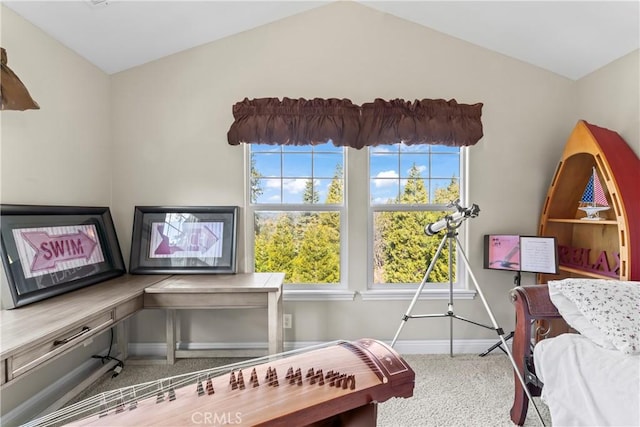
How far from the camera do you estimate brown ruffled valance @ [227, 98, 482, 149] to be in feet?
8.36

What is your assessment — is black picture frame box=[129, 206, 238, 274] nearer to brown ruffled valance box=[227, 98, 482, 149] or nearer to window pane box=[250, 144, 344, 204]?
window pane box=[250, 144, 344, 204]

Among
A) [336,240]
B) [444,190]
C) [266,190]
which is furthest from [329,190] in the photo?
[444,190]

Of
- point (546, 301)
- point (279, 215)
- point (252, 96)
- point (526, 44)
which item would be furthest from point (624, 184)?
point (252, 96)

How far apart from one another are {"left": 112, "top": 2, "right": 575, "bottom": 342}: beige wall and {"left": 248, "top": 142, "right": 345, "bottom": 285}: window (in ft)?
0.47

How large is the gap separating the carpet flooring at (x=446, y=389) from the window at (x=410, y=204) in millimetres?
678

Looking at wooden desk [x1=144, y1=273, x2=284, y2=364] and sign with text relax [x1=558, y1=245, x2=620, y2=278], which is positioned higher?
sign with text relax [x1=558, y1=245, x2=620, y2=278]

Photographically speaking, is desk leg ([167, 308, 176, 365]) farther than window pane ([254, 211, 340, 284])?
No

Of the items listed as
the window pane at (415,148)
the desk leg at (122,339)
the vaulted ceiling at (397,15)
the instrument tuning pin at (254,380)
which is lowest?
the desk leg at (122,339)

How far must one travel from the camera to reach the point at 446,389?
2199 mm

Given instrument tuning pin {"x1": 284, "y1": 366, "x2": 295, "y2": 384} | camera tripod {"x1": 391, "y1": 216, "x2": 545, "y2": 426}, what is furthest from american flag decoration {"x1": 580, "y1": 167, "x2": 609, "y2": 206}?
instrument tuning pin {"x1": 284, "y1": 366, "x2": 295, "y2": 384}

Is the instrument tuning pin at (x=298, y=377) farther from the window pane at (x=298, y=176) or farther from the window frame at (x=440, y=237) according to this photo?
the window pane at (x=298, y=176)

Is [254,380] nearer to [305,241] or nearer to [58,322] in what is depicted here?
[58,322]

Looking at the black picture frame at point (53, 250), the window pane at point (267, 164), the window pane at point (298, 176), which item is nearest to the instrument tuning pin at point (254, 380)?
the black picture frame at point (53, 250)

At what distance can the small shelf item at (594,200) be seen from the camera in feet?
7.60
